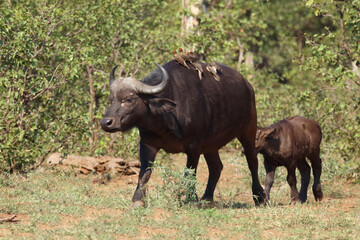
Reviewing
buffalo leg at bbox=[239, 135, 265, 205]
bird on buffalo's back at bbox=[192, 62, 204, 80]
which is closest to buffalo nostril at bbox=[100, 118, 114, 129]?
bird on buffalo's back at bbox=[192, 62, 204, 80]

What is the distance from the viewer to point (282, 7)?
30188 mm

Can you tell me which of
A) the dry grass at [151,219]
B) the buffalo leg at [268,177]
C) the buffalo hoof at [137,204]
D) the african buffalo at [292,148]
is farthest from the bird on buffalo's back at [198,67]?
the buffalo leg at [268,177]

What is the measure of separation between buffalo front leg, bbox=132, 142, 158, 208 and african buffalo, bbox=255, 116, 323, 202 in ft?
9.00

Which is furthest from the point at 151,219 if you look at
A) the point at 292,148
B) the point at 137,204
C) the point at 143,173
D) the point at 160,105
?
the point at 292,148

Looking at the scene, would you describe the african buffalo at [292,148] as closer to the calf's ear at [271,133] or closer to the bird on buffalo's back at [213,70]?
the calf's ear at [271,133]

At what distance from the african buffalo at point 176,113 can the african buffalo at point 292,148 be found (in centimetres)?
132

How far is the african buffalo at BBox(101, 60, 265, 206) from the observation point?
8.66 metres

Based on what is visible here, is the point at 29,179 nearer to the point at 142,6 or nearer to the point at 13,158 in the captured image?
the point at 13,158

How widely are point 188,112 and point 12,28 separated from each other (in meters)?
4.40

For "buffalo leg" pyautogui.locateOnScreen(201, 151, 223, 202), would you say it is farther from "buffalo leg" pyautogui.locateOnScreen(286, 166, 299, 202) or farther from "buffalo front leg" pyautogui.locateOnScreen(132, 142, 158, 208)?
"buffalo leg" pyautogui.locateOnScreen(286, 166, 299, 202)

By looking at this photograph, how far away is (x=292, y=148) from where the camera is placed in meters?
11.4

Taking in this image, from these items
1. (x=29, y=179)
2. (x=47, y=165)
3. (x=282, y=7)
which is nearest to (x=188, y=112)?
(x=29, y=179)

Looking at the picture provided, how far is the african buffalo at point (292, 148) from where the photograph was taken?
11.3m

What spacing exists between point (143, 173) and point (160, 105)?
100cm
